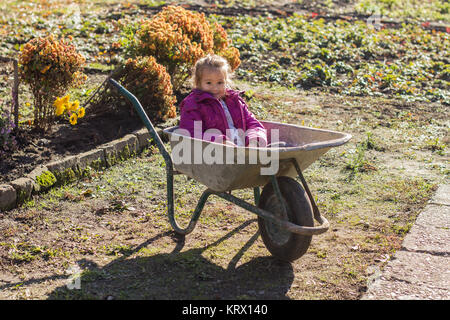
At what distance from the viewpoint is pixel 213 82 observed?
3984 millimetres

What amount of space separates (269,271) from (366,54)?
7.10 metres

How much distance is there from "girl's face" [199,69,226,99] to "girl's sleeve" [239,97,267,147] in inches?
9.8

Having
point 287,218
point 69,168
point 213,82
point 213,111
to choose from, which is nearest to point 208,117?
point 213,111

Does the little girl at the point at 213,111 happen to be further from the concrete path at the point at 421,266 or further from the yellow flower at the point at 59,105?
the yellow flower at the point at 59,105

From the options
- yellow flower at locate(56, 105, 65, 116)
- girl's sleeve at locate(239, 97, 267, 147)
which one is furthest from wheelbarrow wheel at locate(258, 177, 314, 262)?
yellow flower at locate(56, 105, 65, 116)

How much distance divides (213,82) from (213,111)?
19cm

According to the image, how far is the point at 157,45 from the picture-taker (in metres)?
6.66

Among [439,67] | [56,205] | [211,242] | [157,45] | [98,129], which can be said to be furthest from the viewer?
[439,67]

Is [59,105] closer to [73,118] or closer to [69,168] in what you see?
[73,118]

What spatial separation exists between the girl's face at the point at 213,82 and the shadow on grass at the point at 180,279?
1.06 m

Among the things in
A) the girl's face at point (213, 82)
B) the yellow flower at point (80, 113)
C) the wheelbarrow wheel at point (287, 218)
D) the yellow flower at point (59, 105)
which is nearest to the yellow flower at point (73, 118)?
the yellow flower at point (80, 113)

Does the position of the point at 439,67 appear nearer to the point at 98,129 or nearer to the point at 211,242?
the point at 98,129
